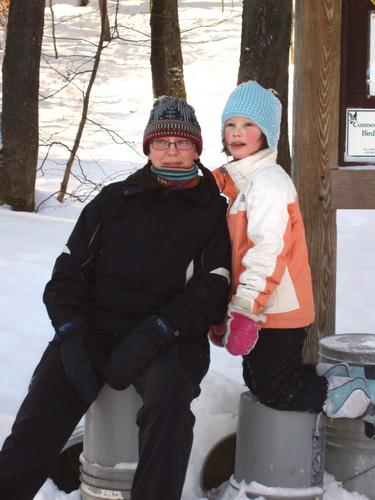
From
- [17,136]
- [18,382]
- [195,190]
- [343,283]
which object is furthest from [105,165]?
[195,190]

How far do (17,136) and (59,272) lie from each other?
23.5ft

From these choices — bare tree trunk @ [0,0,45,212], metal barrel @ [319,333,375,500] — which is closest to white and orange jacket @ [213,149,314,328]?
metal barrel @ [319,333,375,500]

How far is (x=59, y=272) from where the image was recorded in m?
3.33

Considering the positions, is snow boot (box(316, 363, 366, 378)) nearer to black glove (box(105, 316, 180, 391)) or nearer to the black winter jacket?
the black winter jacket

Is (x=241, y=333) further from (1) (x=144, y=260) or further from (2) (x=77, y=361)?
(2) (x=77, y=361)

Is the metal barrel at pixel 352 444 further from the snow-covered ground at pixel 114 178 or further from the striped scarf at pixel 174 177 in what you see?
the striped scarf at pixel 174 177

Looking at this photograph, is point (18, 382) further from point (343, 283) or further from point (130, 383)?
point (343, 283)

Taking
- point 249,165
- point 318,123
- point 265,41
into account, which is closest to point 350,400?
point 249,165

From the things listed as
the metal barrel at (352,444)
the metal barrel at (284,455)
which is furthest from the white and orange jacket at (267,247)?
the metal barrel at (284,455)

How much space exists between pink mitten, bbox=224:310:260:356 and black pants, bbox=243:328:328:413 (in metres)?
0.17

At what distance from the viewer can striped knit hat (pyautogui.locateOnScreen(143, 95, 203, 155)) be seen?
3439 mm

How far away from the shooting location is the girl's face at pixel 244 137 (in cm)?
344

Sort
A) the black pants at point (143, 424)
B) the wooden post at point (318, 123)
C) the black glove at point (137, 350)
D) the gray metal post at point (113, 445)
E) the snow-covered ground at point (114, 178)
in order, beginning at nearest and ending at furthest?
1. the black pants at point (143, 424)
2. the black glove at point (137, 350)
3. the gray metal post at point (113, 445)
4. the wooden post at point (318, 123)
5. the snow-covered ground at point (114, 178)

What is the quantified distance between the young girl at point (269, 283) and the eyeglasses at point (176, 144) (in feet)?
0.54
